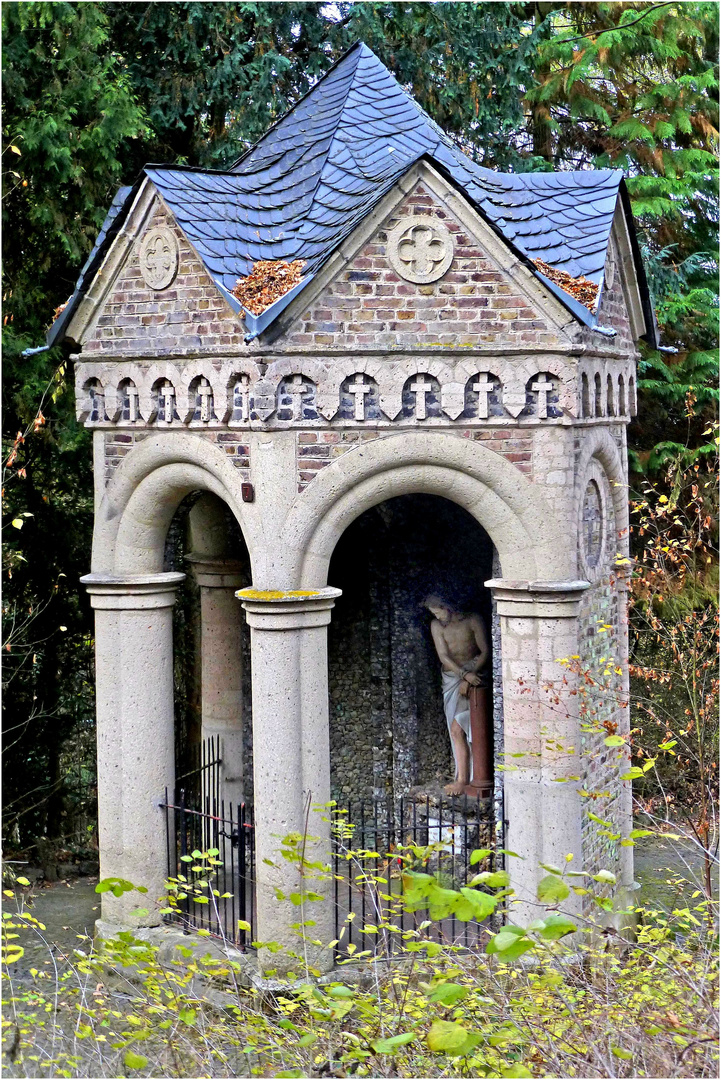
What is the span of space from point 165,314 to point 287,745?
2.89 metres

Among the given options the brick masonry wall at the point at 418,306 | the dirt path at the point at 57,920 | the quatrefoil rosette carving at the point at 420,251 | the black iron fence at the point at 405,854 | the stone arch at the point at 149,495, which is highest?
the quatrefoil rosette carving at the point at 420,251

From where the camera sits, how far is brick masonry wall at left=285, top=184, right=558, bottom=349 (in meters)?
7.77

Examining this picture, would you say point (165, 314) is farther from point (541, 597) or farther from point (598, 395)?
point (541, 597)

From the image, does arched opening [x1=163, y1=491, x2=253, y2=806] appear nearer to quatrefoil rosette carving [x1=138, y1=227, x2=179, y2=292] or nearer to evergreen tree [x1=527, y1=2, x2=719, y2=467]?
quatrefoil rosette carving [x1=138, y1=227, x2=179, y2=292]

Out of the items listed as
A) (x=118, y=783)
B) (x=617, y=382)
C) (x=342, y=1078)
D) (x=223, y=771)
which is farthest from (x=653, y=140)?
(x=342, y=1078)

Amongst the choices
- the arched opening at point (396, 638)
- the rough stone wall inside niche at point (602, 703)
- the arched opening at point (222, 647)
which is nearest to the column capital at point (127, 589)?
the arched opening at point (222, 647)

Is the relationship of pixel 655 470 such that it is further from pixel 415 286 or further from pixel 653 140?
pixel 415 286

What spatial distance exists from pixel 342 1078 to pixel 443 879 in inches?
155

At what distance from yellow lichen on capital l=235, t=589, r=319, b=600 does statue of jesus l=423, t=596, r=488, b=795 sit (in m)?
2.45

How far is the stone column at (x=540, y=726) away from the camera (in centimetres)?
797

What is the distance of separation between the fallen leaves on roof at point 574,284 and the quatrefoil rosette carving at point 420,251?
2.31ft

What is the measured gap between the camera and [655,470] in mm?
14016

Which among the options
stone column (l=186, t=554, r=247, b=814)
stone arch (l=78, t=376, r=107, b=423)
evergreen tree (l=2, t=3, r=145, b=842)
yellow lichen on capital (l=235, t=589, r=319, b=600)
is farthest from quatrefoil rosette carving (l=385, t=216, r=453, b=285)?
stone column (l=186, t=554, r=247, b=814)

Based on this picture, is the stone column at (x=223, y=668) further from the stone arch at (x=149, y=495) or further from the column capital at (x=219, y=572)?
the stone arch at (x=149, y=495)
